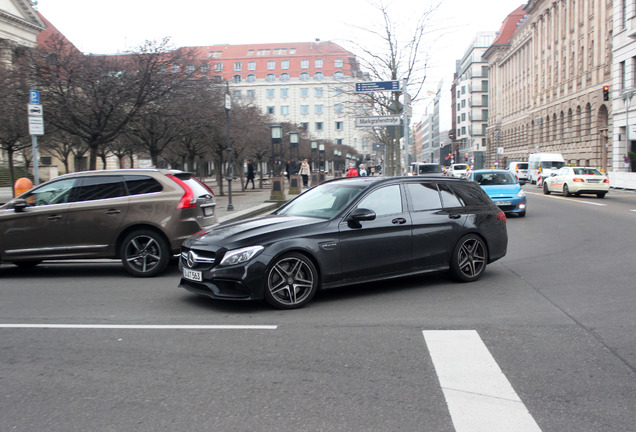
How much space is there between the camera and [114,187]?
931cm

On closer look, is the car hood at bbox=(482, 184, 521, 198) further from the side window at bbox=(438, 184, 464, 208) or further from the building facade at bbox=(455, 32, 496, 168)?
the building facade at bbox=(455, 32, 496, 168)

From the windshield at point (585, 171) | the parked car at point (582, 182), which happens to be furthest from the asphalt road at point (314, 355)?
the windshield at point (585, 171)

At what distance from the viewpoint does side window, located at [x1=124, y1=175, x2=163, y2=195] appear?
9.27 m

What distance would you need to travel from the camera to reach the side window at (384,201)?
732cm

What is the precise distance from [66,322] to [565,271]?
683cm

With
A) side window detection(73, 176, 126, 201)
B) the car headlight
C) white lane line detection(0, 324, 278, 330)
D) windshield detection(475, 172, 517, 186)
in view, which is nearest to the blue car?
windshield detection(475, 172, 517, 186)

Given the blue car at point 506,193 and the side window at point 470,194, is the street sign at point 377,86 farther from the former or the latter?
the side window at point 470,194

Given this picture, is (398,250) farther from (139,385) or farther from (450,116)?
(450,116)

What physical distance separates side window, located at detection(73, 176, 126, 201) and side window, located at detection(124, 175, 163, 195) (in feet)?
0.36

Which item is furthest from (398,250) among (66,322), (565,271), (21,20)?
(21,20)

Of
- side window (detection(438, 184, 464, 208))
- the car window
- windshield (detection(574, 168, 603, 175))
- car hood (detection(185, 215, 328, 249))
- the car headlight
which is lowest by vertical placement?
the car headlight

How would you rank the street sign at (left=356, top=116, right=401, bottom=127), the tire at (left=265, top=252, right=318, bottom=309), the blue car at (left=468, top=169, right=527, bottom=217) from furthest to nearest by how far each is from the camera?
the street sign at (left=356, top=116, right=401, bottom=127) → the blue car at (left=468, top=169, right=527, bottom=217) → the tire at (left=265, top=252, right=318, bottom=309)

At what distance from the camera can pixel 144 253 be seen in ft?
29.7

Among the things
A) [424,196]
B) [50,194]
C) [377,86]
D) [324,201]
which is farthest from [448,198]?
[377,86]
